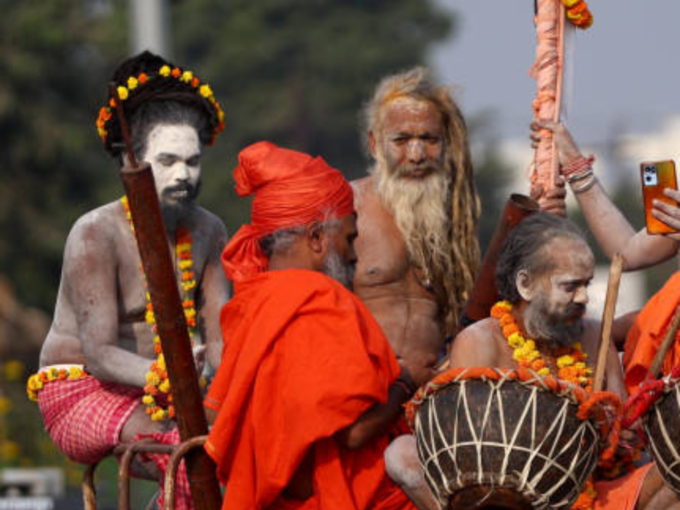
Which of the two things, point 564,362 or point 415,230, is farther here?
point 415,230

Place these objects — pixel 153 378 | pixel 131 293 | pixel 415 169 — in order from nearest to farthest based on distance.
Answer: pixel 153 378, pixel 131 293, pixel 415 169

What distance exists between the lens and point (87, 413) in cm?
537

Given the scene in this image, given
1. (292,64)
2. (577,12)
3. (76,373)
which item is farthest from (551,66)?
(292,64)

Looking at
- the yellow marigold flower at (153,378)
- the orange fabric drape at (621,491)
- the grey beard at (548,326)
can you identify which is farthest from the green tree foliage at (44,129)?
the orange fabric drape at (621,491)

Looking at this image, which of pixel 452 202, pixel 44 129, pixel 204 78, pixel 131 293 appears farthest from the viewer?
pixel 204 78

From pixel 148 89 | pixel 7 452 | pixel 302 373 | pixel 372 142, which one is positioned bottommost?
pixel 7 452

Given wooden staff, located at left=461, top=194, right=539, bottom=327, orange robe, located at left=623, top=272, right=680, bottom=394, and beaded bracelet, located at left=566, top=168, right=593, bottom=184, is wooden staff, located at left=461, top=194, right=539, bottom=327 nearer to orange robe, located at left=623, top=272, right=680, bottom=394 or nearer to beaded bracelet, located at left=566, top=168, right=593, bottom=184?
beaded bracelet, located at left=566, top=168, right=593, bottom=184

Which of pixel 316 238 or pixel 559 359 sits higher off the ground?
pixel 316 238

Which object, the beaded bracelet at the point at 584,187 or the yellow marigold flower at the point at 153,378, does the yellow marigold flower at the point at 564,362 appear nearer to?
the beaded bracelet at the point at 584,187

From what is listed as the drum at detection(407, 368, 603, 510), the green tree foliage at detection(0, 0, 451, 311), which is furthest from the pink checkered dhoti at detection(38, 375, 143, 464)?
the green tree foliage at detection(0, 0, 451, 311)

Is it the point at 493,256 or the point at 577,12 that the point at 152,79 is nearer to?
the point at 493,256

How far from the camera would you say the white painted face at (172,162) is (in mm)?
5312

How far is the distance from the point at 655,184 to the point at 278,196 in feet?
3.99

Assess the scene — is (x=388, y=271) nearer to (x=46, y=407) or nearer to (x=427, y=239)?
(x=427, y=239)
